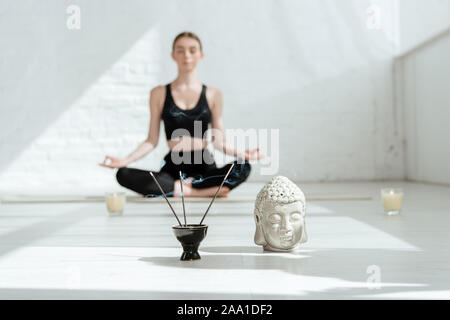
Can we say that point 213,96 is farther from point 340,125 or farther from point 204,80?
point 340,125

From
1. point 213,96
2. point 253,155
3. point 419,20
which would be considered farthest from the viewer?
point 419,20

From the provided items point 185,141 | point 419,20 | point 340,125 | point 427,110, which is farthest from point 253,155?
point 419,20

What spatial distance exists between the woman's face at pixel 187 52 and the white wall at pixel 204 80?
5.74 feet

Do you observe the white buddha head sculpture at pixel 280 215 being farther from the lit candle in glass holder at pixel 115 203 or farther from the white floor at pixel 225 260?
the lit candle in glass holder at pixel 115 203

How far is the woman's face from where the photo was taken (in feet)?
9.57

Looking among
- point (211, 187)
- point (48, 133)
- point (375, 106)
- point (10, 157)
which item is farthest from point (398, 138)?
point (10, 157)

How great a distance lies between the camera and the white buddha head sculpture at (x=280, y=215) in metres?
1.26

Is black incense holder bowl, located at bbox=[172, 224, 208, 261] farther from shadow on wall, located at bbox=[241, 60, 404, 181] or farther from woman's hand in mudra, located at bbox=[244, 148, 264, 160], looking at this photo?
shadow on wall, located at bbox=[241, 60, 404, 181]

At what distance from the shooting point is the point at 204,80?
475 cm

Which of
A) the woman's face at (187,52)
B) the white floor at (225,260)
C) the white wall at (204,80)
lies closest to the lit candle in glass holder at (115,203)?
the white floor at (225,260)

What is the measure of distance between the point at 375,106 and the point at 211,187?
7.76 ft

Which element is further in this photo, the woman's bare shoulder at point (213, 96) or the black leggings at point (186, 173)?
the woman's bare shoulder at point (213, 96)

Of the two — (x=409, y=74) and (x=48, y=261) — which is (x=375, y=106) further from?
(x=48, y=261)

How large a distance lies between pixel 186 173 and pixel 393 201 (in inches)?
49.4
